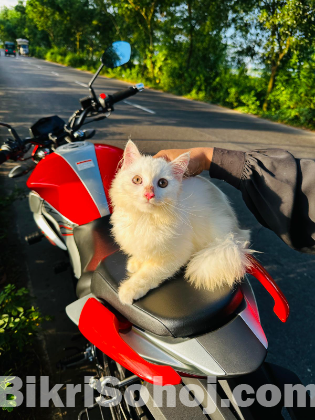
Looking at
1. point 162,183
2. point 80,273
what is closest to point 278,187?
point 162,183

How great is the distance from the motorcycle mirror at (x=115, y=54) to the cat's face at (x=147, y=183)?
1460 millimetres

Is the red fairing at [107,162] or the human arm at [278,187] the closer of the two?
the human arm at [278,187]

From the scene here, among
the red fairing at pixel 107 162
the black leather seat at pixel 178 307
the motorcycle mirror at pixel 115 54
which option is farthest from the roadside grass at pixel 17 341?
the motorcycle mirror at pixel 115 54

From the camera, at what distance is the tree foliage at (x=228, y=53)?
392 inches

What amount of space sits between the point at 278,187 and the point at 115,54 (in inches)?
71.9

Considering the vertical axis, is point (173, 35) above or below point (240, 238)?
above

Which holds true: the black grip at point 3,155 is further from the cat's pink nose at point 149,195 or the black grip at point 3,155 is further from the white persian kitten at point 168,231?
the cat's pink nose at point 149,195

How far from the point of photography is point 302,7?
9281mm

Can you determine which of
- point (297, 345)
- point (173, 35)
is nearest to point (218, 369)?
point (297, 345)

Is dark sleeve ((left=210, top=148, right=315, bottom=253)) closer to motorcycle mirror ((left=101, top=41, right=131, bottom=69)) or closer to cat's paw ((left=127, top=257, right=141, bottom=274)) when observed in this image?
cat's paw ((left=127, top=257, right=141, bottom=274))

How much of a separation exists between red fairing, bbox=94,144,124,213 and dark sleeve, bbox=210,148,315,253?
77cm

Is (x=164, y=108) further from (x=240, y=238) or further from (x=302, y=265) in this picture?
(x=240, y=238)

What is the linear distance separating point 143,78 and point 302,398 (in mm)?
20944

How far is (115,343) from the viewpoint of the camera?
3.72 ft
